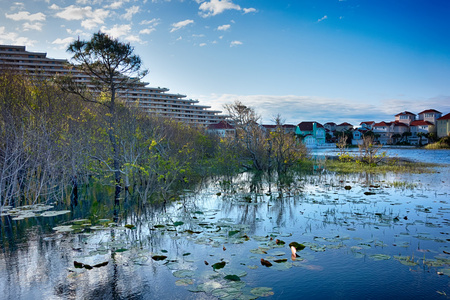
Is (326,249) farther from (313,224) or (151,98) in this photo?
(151,98)

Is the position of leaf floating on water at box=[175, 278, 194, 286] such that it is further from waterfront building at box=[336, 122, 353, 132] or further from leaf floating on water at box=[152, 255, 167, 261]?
waterfront building at box=[336, 122, 353, 132]

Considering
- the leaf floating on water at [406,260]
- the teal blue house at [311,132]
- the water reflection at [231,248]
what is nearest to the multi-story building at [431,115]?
the teal blue house at [311,132]

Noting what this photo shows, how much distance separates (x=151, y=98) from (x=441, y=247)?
122842 millimetres

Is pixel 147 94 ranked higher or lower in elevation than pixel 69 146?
higher

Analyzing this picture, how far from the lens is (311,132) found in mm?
111688

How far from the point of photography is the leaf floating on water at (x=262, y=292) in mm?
5375

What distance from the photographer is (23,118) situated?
43.2 ft

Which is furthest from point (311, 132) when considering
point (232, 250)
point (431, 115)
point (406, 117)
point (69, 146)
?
point (232, 250)

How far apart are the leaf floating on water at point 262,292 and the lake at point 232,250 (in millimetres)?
20

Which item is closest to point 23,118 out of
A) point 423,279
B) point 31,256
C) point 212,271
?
point 31,256

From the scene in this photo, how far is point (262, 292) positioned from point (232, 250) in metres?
2.25

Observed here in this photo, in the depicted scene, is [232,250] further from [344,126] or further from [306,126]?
[344,126]

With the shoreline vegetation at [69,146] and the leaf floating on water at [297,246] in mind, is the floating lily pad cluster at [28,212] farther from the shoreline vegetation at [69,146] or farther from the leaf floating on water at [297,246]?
the leaf floating on water at [297,246]

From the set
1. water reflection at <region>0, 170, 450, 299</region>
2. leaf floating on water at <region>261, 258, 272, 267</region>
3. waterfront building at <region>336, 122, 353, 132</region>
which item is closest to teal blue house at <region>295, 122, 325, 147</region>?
waterfront building at <region>336, 122, 353, 132</region>
